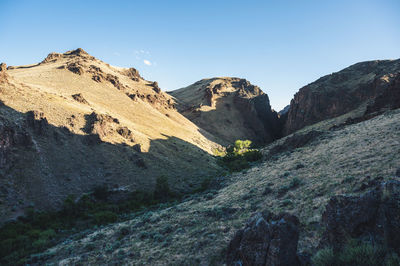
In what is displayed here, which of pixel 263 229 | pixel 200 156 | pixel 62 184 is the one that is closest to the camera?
pixel 263 229

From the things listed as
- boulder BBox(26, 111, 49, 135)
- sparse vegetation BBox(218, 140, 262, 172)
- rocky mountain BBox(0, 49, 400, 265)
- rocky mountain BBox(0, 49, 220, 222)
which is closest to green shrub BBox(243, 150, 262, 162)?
sparse vegetation BBox(218, 140, 262, 172)

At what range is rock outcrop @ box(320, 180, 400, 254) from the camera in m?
5.26

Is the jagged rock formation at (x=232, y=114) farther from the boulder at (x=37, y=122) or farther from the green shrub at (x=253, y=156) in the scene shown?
the boulder at (x=37, y=122)

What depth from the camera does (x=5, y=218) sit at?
20.1m

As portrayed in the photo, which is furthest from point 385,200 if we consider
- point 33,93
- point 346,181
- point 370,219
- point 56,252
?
point 33,93

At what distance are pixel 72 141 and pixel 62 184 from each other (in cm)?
914

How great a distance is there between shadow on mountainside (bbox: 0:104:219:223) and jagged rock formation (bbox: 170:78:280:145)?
5796 cm

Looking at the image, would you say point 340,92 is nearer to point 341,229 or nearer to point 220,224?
point 220,224

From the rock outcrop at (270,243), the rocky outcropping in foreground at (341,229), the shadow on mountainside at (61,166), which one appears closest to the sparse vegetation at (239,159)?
the shadow on mountainside at (61,166)

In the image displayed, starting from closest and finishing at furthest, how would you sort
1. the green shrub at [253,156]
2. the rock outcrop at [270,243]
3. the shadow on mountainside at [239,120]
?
the rock outcrop at [270,243] < the green shrub at [253,156] < the shadow on mountainside at [239,120]

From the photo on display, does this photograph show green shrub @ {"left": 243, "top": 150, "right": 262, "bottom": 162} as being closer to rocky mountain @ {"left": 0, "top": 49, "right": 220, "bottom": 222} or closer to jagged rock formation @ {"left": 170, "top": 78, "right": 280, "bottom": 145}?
rocky mountain @ {"left": 0, "top": 49, "right": 220, "bottom": 222}

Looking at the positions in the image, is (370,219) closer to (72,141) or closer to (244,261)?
(244,261)

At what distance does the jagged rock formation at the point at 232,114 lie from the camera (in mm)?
102375

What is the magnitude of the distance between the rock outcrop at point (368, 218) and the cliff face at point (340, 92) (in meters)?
70.7
